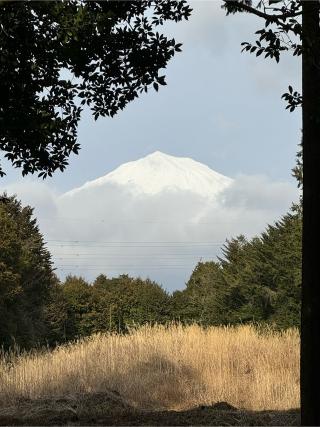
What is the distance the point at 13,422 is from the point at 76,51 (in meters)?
3.58

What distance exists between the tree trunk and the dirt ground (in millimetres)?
2004

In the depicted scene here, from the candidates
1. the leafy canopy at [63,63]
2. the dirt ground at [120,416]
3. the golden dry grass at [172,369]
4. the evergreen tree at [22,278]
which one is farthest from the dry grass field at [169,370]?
the evergreen tree at [22,278]

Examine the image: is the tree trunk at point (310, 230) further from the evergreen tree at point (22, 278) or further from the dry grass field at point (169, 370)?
the evergreen tree at point (22, 278)

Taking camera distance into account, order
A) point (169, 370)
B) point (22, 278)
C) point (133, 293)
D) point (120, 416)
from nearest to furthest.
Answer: point (120, 416) → point (169, 370) → point (22, 278) → point (133, 293)

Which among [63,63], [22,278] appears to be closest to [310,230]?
[63,63]

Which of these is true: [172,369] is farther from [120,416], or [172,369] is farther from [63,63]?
[63,63]

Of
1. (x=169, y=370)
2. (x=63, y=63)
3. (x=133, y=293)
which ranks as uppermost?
(x=63, y=63)

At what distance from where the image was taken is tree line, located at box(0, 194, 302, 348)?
88.9 ft

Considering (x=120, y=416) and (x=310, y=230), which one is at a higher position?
(x=310, y=230)

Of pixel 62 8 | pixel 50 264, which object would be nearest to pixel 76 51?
pixel 62 8

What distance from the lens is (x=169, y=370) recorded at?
9836 mm

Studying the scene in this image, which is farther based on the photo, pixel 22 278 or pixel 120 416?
pixel 22 278

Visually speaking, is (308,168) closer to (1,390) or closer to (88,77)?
(88,77)

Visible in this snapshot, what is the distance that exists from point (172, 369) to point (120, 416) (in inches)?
166
